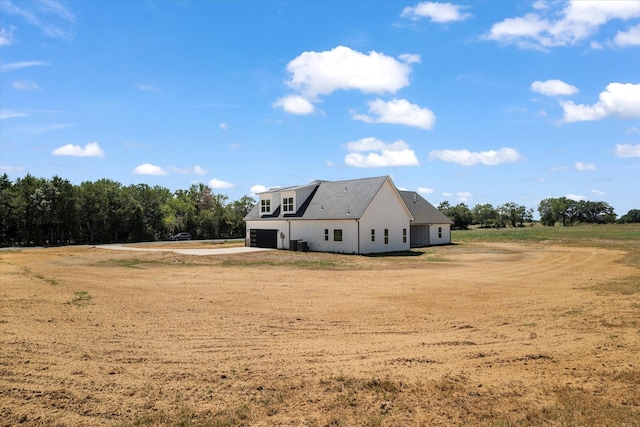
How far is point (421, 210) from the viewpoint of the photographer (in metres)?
47.5

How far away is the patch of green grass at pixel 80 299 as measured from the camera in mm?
13008

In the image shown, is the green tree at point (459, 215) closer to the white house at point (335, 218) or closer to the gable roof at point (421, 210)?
the gable roof at point (421, 210)

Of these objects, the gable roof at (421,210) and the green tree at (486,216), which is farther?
the green tree at (486,216)

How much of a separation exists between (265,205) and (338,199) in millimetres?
8474

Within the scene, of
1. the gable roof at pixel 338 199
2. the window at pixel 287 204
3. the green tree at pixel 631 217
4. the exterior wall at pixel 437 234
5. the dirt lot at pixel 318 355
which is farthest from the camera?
the green tree at pixel 631 217

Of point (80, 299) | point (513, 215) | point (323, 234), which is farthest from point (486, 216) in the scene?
point (80, 299)

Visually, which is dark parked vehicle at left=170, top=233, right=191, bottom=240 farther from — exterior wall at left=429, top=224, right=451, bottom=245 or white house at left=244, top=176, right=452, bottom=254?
exterior wall at left=429, top=224, right=451, bottom=245

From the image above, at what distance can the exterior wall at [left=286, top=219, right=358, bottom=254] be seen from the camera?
111 ft

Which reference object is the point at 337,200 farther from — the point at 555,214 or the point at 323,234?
the point at 555,214

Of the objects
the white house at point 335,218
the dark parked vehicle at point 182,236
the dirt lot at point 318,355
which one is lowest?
the dirt lot at point 318,355

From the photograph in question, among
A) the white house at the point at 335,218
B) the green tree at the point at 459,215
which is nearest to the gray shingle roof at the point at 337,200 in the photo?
the white house at the point at 335,218

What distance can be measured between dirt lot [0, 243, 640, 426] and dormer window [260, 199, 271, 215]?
25.4 meters

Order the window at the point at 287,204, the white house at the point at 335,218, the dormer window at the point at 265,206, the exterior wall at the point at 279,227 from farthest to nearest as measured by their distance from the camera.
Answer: the dormer window at the point at 265,206
the window at the point at 287,204
the exterior wall at the point at 279,227
the white house at the point at 335,218

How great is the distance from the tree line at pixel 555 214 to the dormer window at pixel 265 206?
8158 centimetres
